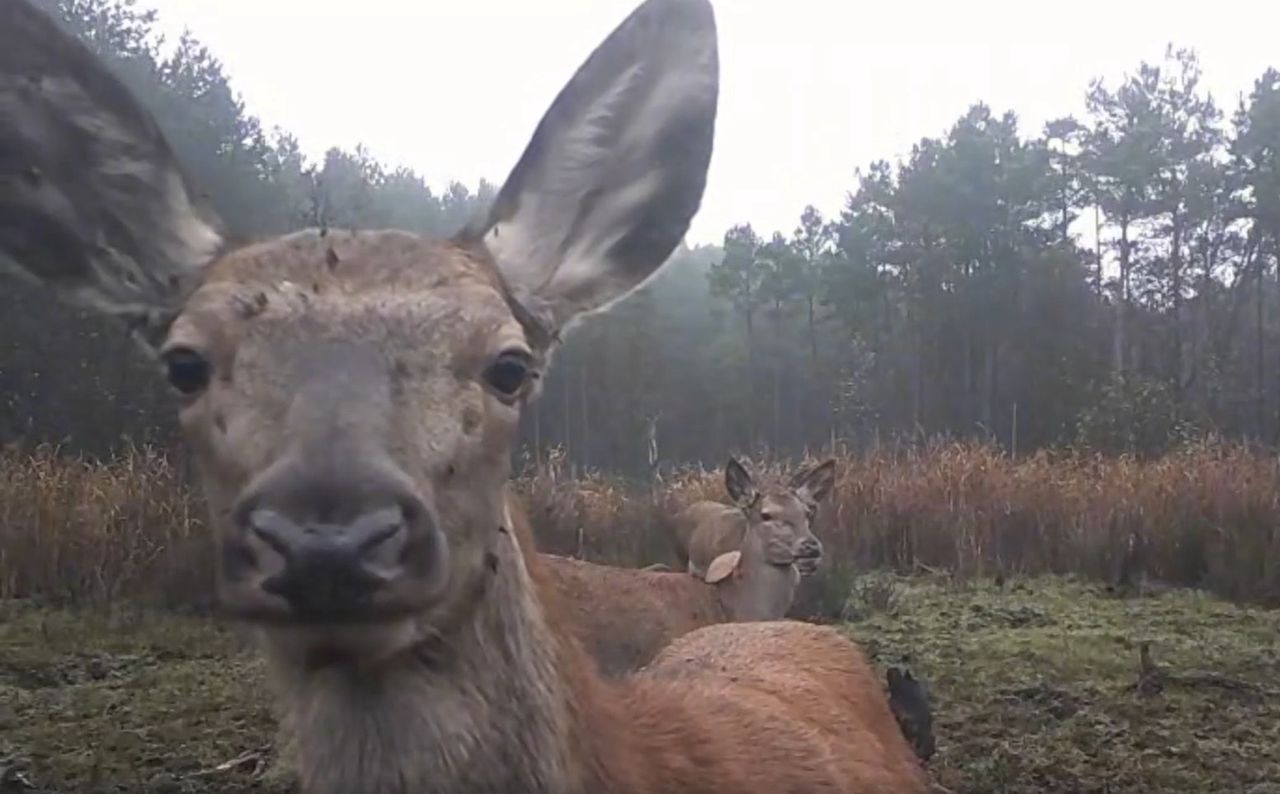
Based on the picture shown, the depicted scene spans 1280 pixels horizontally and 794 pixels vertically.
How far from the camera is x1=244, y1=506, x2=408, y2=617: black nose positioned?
6.32 ft

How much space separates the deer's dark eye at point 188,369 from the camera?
2359mm

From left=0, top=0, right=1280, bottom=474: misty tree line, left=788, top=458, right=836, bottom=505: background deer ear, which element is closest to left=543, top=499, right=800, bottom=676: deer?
left=788, top=458, right=836, bottom=505: background deer ear

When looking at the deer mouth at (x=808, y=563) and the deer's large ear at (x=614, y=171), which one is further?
the deer mouth at (x=808, y=563)

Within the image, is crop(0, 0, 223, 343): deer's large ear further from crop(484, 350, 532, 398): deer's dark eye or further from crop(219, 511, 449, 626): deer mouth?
crop(219, 511, 449, 626): deer mouth

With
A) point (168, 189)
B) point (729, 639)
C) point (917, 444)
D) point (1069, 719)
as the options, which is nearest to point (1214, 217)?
point (917, 444)

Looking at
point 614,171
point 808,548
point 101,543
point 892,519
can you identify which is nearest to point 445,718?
point 614,171

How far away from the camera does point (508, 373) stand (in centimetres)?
244

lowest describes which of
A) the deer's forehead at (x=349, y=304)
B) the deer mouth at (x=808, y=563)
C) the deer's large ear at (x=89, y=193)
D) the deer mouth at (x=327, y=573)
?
the deer mouth at (x=808, y=563)

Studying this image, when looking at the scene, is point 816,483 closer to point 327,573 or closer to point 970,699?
point 970,699

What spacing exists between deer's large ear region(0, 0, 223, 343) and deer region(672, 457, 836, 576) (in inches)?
256

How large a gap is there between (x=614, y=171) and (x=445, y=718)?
1163 mm

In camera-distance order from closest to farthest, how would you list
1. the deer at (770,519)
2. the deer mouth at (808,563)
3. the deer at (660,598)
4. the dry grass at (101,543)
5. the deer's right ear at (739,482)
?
1. the deer at (660,598)
2. the deer mouth at (808,563)
3. the dry grass at (101,543)
4. the deer at (770,519)
5. the deer's right ear at (739,482)

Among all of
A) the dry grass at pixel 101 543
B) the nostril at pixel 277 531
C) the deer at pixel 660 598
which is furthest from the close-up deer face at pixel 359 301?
the dry grass at pixel 101 543

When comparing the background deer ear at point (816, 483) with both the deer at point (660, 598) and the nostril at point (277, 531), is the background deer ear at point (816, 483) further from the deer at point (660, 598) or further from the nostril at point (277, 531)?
the nostril at point (277, 531)
